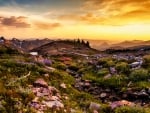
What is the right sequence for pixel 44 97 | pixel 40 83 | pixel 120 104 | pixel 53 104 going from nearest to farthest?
pixel 53 104 < pixel 44 97 < pixel 120 104 < pixel 40 83

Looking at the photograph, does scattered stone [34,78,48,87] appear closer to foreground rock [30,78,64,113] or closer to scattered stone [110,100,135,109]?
foreground rock [30,78,64,113]

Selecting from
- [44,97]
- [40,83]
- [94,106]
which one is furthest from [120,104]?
[40,83]

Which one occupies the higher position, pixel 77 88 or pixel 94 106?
pixel 77 88

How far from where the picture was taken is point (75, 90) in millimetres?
17547

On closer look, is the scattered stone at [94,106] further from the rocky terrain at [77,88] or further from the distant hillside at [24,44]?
the distant hillside at [24,44]

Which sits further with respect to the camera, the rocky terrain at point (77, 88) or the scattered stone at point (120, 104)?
the scattered stone at point (120, 104)

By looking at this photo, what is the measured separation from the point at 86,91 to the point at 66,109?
12.3ft

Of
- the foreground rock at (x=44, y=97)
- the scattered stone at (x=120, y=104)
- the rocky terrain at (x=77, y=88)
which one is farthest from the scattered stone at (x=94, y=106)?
the foreground rock at (x=44, y=97)

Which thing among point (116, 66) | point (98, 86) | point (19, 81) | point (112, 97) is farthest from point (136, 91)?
point (19, 81)

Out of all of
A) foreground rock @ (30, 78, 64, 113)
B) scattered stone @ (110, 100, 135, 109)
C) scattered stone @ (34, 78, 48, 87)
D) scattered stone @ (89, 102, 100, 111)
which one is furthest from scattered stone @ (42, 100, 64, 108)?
scattered stone @ (110, 100, 135, 109)

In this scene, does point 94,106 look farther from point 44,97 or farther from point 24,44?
point 24,44

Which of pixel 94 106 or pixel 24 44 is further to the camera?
pixel 24 44

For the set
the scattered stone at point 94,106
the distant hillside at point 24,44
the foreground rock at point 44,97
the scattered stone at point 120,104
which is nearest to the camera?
the foreground rock at point 44,97

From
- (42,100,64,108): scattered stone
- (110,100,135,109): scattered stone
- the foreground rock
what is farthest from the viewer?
(110,100,135,109): scattered stone
